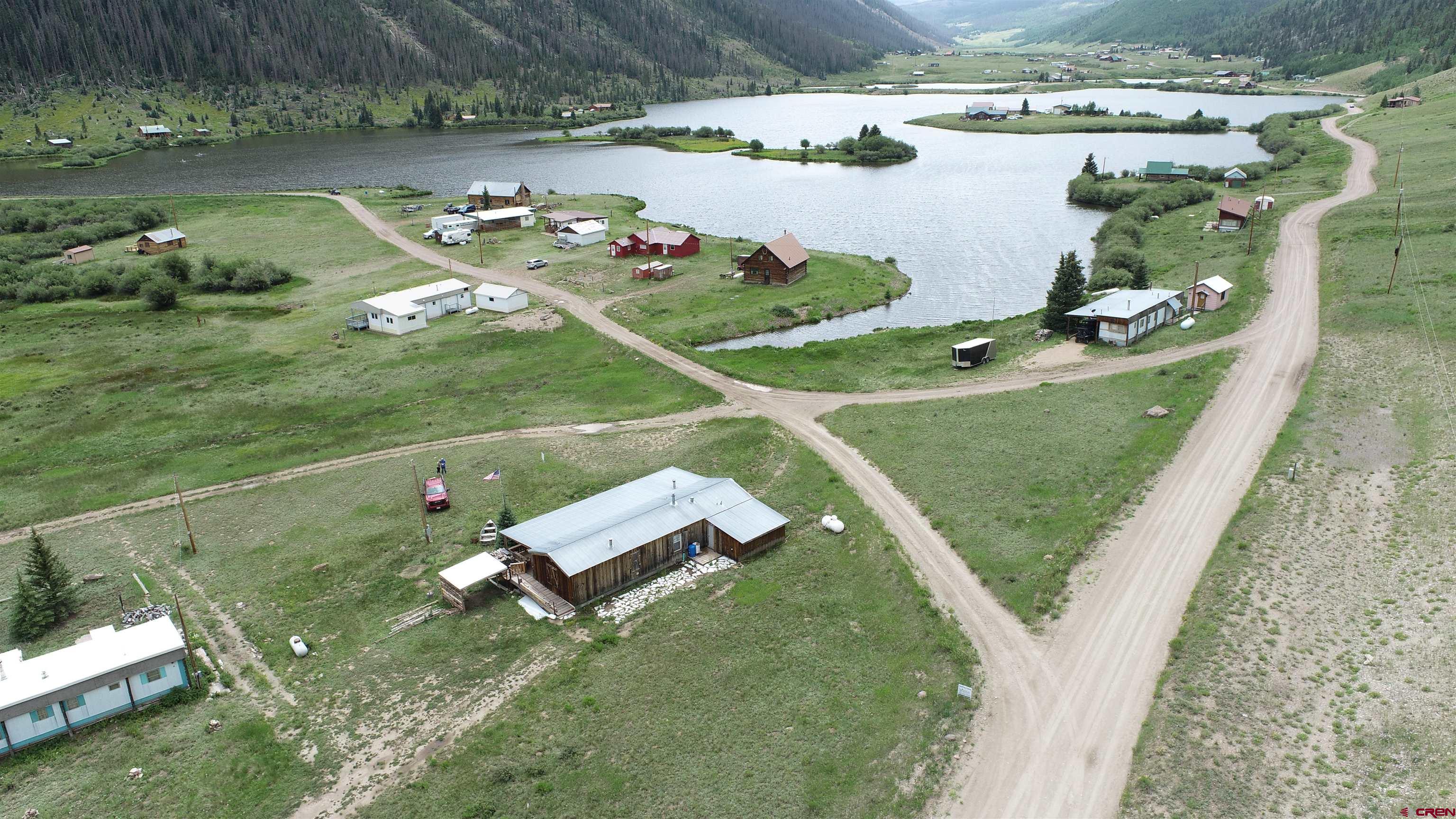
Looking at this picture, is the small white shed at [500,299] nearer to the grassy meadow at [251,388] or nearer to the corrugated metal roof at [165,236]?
the grassy meadow at [251,388]

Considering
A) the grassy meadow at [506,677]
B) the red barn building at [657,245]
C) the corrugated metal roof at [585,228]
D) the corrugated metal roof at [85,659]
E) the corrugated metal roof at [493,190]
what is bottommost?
the grassy meadow at [506,677]

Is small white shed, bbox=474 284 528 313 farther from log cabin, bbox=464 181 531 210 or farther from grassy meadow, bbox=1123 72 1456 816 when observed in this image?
grassy meadow, bbox=1123 72 1456 816

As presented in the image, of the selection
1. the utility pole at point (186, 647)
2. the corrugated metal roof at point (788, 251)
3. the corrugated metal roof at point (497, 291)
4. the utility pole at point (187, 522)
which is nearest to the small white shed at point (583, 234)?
the corrugated metal roof at point (497, 291)

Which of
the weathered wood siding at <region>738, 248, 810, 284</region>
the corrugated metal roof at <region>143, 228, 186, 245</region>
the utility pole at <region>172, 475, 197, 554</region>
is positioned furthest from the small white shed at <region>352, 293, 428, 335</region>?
the corrugated metal roof at <region>143, 228, 186, 245</region>

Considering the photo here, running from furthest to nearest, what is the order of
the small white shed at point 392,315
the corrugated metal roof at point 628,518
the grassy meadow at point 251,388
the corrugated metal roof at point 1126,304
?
the small white shed at point 392,315
the corrugated metal roof at point 1126,304
the grassy meadow at point 251,388
the corrugated metal roof at point 628,518

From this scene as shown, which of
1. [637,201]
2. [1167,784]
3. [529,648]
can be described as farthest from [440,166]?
[1167,784]

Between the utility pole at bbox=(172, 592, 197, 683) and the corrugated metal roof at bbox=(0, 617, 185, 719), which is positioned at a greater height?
the corrugated metal roof at bbox=(0, 617, 185, 719)
